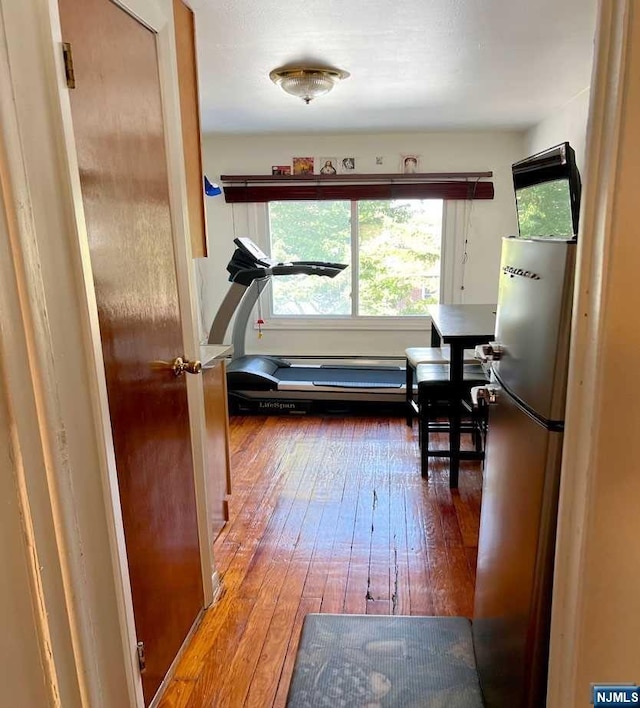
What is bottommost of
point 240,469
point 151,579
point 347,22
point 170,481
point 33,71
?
point 240,469

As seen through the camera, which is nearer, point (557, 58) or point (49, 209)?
point (49, 209)

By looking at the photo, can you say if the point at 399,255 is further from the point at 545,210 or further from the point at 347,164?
the point at 545,210

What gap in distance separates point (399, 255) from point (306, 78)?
2371 mm

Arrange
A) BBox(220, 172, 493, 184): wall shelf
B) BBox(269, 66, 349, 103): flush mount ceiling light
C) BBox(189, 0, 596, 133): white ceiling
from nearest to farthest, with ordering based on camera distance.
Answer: BBox(189, 0, 596, 133): white ceiling < BBox(269, 66, 349, 103): flush mount ceiling light < BBox(220, 172, 493, 184): wall shelf

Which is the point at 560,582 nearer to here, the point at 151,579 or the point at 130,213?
the point at 151,579

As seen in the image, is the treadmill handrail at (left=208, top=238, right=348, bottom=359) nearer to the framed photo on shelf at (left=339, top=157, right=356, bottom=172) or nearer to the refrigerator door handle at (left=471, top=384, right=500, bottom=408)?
the framed photo on shelf at (left=339, top=157, right=356, bottom=172)

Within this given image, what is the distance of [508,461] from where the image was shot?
137 cm

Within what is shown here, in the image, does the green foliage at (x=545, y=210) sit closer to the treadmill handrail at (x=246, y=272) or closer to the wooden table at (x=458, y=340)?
the wooden table at (x=458, y=340)

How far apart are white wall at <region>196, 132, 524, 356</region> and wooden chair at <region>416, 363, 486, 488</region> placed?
174 centimetres

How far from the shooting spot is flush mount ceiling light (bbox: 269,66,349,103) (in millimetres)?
2668

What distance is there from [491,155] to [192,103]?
135 inches

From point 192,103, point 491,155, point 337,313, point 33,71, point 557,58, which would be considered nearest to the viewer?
point 33,71

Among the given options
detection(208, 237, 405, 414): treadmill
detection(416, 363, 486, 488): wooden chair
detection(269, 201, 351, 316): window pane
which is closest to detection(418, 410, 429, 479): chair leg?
detection(416, 363, 486, 488): wooden chair

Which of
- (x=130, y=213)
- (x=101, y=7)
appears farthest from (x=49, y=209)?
(x=101, y=7)
